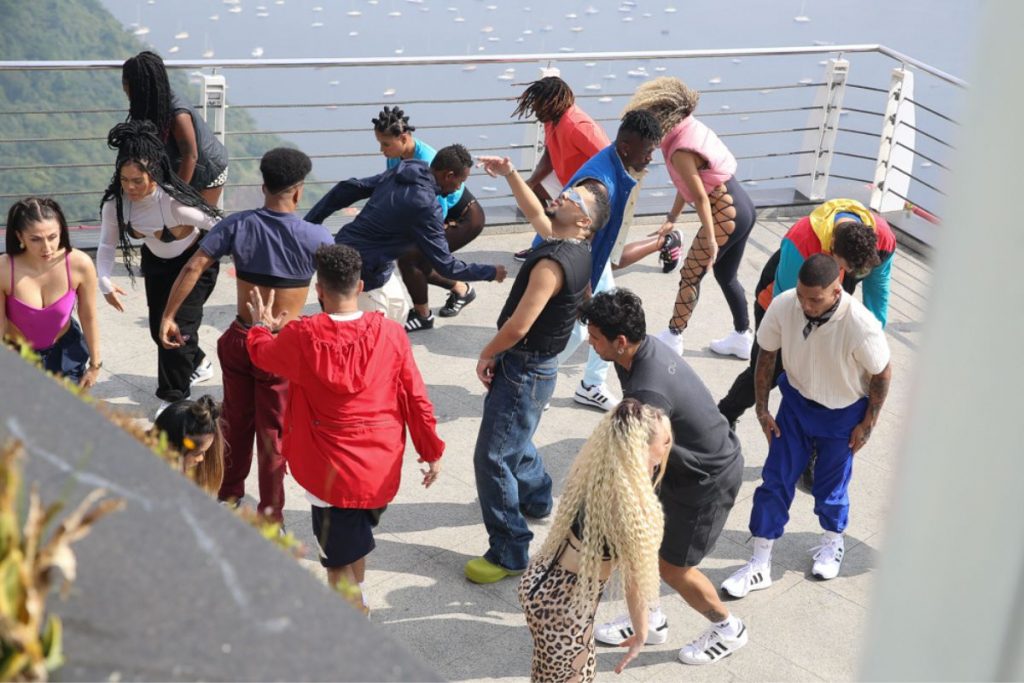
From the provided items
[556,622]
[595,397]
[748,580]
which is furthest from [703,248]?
[556,622]

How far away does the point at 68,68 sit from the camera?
25.8 feet

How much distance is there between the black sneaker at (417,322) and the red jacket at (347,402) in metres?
3.09

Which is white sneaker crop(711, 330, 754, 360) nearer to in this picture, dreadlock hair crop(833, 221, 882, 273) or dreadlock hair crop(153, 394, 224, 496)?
dreadlock hair crop(833, 221, 882, 273)

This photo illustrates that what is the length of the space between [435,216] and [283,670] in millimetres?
4822

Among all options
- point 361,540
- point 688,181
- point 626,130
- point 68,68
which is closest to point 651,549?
point 361,540

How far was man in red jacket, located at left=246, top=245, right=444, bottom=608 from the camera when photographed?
4.45 m

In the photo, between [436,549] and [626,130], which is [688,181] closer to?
[626,130]

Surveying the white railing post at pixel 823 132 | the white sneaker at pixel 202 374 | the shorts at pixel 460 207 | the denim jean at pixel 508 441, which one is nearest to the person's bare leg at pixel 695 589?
the denim jean at pixel 508 441

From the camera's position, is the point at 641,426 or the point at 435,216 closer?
the point at 641,426

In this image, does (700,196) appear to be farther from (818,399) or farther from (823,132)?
(823,132)

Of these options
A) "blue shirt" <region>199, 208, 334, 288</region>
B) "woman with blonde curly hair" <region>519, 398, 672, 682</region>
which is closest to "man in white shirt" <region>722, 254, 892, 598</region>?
"woman with blonde curly hair" <region>519, 398, 672, 682</region>

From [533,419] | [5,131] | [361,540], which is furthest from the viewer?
[5,131]

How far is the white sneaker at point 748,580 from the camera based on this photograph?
5445 millimetres

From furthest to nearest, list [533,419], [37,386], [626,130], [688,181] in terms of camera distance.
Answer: [688,181], [626,130], [533,419], [37,386]
